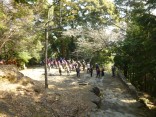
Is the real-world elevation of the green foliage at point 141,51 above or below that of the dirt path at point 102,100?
above

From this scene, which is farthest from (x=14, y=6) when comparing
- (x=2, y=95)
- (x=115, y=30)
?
(x=115, y=30)

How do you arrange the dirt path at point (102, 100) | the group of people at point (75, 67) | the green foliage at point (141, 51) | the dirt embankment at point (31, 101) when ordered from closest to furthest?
the dirt embankment at point (31, 101) → the dirt path at point (102, 100) → the green foliage at point (141, 51) → the group of people at point (75, 67)

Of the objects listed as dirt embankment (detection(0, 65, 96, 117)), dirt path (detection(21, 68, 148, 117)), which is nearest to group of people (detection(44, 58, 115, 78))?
dirt path (detection(21, 68, 148, 117))

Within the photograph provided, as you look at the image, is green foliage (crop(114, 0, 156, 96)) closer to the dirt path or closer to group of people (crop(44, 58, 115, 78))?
the dirt path

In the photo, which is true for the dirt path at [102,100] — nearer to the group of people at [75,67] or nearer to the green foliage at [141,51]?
the group of people at [75,67]

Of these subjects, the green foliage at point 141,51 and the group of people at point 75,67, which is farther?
the group of people at point 75,67

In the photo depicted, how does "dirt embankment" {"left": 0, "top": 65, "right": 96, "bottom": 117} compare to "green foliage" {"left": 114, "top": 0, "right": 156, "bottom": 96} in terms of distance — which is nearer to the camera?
"dirt embankment" {"left": 0, "top": 65, "right": 96, "bottom": 117}

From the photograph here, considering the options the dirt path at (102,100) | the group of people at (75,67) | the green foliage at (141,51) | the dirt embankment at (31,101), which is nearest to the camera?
the dirt embankment at (31,101)

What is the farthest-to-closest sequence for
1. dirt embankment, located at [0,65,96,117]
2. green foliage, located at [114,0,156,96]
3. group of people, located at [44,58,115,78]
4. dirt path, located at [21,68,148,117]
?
group of people, located at [44,58,115,78]
green foliage, located at [114,0,156,96]
dirt path, located at [21,68,148,117]
dirt embankment, located at [0,65,96,117]

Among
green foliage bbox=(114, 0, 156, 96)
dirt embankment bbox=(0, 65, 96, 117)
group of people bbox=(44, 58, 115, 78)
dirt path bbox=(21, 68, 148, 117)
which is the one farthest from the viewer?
group of people bbox=(44, 58, 115, 78)

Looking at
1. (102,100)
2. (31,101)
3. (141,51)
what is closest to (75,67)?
(141,51)

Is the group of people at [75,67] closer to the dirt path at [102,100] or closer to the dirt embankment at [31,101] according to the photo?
the dirt path at [102,100]

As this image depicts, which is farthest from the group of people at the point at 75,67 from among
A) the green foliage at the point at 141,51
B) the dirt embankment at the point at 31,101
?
the dirt embankment at the point at 31,101

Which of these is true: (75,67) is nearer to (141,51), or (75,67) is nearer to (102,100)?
(141,51)
